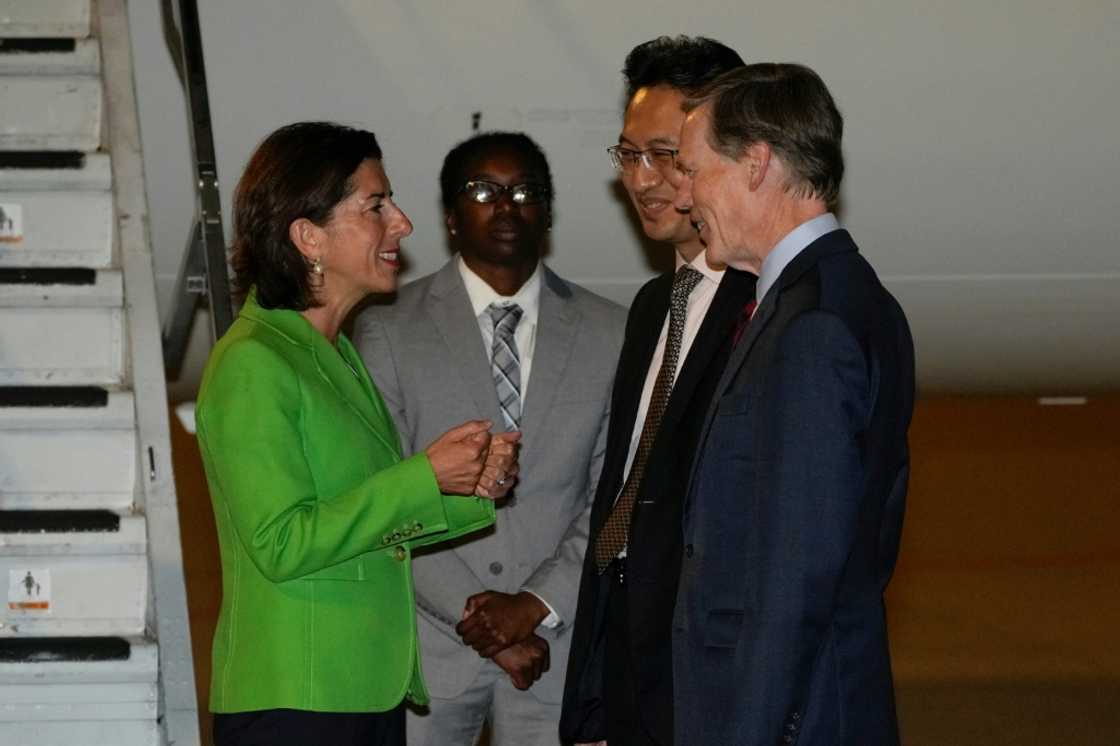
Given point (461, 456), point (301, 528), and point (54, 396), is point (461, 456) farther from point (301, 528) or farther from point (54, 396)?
point (54, 396)

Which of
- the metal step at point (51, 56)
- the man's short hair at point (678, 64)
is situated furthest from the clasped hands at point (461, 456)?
the metal step at point (51, 56)

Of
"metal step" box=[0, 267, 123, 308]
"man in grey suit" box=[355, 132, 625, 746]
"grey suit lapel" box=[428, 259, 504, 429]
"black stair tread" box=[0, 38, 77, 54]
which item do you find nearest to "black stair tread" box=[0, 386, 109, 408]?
"metal step" box=[0, 267, 123, 308]

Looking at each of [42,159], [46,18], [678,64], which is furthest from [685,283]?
[46,18]

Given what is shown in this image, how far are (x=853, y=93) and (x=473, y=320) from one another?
1.49m

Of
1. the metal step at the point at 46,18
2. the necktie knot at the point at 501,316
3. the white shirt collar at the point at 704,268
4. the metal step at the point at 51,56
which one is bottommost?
the necktie knot at the point at 501,316

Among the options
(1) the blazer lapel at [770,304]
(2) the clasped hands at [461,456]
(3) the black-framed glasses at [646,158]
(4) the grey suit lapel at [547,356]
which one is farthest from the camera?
(4) the grey suit lapel at [547,356]

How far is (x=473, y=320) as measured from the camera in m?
3.15

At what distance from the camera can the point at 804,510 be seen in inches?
76.6

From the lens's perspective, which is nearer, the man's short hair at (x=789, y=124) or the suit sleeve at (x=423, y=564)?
the man's short hair at (x=789, y=124)

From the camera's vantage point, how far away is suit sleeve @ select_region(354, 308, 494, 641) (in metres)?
3.03

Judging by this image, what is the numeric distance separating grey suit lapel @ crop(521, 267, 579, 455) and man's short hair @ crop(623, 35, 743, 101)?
43 centimetres

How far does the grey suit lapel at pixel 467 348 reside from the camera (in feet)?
10.2

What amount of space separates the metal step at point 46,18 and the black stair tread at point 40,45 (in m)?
0.05

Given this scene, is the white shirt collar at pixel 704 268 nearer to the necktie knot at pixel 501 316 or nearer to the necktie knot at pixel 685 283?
the necktie knot at pixel 685 283
